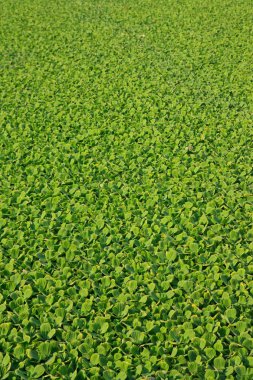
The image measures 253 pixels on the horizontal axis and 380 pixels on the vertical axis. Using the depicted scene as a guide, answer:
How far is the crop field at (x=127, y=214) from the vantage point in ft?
5.34

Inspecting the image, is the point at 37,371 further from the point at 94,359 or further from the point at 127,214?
the point at 127,214

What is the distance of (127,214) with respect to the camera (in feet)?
7.53

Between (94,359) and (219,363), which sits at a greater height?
(94,359)

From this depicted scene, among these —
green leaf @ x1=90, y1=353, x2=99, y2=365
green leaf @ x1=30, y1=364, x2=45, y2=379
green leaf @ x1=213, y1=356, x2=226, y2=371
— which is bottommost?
green leaf @ x1=213, y1=356, x2=226, y2=371

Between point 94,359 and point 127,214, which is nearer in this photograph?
point 94,359

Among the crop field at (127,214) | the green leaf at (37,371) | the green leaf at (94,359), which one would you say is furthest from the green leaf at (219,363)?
the green leaf at (37,371)

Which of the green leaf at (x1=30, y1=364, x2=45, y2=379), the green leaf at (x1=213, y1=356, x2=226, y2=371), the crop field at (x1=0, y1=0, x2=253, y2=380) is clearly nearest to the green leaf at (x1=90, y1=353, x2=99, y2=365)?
the crop field at (x1=0, y1=0, x2=253, y2=380)

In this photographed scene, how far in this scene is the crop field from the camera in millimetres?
1628

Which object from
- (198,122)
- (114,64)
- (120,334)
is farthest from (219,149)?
(114,64)

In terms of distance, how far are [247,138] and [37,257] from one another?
64.5 inches

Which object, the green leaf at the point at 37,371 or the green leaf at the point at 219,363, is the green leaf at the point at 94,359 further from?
the green leaf at the point at 219,363

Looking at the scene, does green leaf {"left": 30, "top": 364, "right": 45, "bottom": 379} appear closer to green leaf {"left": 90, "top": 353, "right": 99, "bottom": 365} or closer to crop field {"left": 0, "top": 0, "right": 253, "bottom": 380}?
crop field {"left": 0, "top": 0, "right": 253, "bottom": 380}

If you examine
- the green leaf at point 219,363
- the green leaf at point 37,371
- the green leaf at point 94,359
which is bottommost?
Answer: the green leaf at point 219,363

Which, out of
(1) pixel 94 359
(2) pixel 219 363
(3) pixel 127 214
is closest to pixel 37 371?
(1) pixel 94 359
